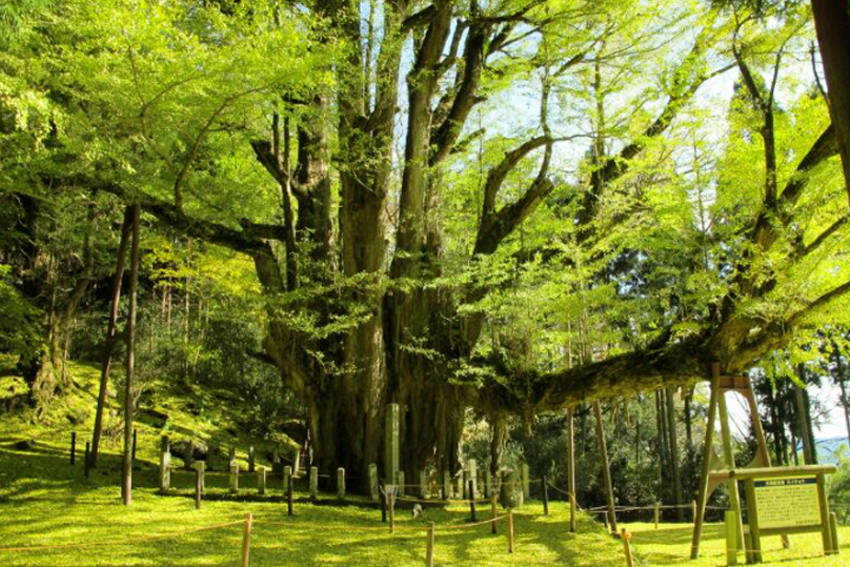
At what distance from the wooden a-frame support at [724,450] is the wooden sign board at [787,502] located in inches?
12.9

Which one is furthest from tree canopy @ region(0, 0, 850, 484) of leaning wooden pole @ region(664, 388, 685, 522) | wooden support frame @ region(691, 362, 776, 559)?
leaning wooden pole @ region(664, 388, 685, 522)

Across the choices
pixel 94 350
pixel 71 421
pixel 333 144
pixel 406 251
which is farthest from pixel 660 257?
pixel 94 350

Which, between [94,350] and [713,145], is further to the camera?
[94,350]

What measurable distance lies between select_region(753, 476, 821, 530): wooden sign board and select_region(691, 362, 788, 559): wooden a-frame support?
0.33m

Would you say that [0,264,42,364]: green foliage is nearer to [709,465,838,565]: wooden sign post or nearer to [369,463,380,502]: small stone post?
[369,463,380,502]: small stone post

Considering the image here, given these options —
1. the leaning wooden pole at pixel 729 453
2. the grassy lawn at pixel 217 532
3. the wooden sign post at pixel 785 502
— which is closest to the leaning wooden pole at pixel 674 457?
the grassy lawn at pixel 217 532

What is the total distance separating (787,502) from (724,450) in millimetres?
1047

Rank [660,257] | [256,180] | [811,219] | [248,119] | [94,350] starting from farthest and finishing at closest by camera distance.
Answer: [94,350] < [256,180] < [660,257] < [248,119] < [811,219]

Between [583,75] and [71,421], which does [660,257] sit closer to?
[583,75]

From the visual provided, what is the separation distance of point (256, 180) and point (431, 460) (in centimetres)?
705

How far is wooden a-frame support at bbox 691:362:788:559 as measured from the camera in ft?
29.2

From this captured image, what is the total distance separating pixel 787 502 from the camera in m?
8.77

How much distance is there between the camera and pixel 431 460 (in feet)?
41.0

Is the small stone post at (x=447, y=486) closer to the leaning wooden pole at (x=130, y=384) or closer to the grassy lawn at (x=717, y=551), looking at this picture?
the grassy lawn at (x=717, y=551)
